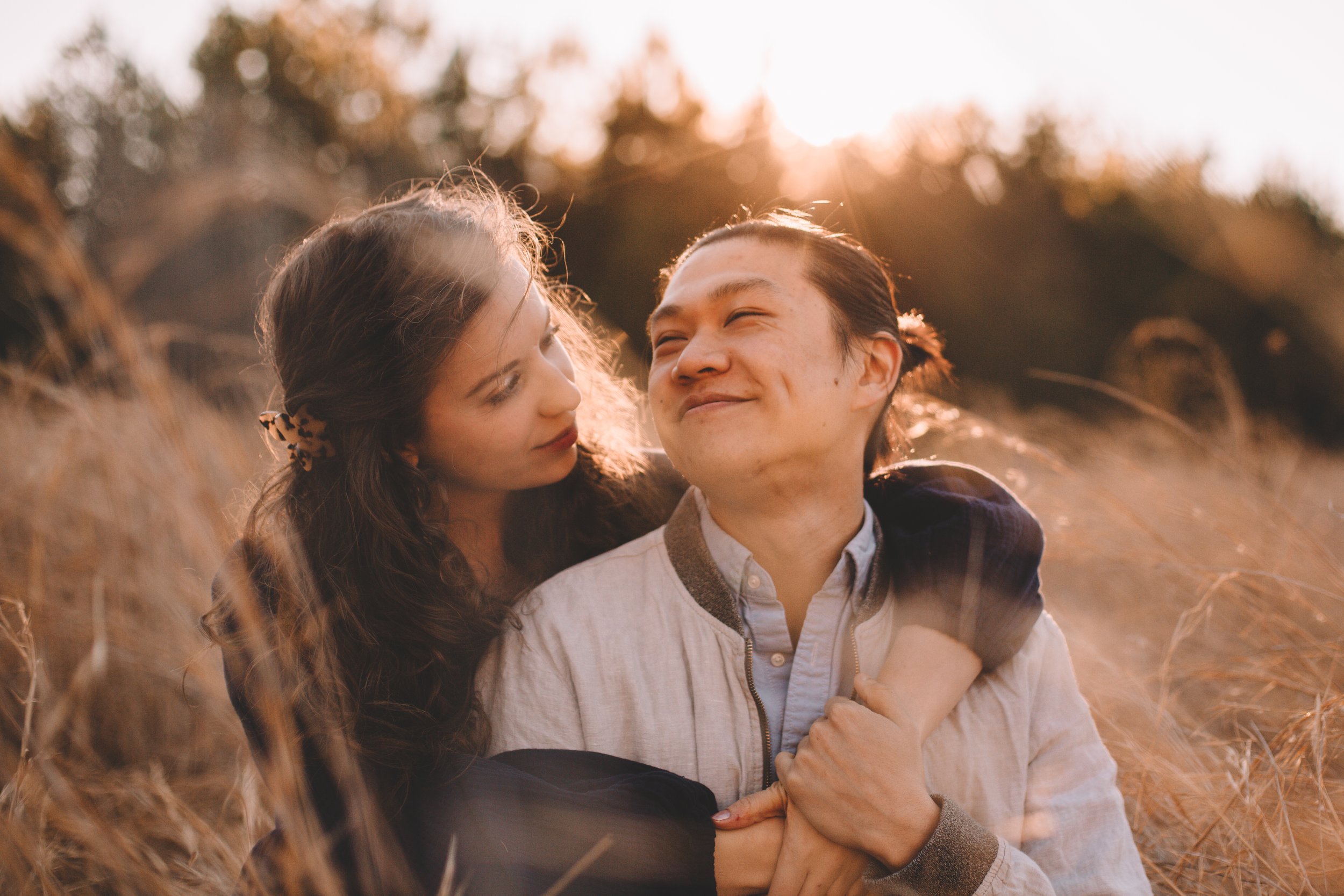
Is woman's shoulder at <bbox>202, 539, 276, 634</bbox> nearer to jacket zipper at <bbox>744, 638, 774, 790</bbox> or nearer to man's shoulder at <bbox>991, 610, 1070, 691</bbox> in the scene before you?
jacket zipper at <bbox>744, 638, 774, 790</bbox>

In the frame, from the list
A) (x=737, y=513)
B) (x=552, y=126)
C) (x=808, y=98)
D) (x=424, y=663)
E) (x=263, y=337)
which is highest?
(x=552, y=126)

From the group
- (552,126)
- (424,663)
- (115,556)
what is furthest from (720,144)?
(424,663)

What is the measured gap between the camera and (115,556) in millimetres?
3207

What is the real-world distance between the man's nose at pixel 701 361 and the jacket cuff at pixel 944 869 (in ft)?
3.51

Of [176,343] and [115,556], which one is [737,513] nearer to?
[115,556]

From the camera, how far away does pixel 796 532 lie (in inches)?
79.1

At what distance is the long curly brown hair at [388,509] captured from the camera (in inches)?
71.3

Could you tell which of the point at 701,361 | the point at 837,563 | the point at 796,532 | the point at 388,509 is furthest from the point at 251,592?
the point at 837,563

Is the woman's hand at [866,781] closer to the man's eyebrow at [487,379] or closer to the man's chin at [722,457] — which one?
the man's chin at [722,457]

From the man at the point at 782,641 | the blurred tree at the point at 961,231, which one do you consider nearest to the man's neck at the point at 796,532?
the man at the point at 782,641

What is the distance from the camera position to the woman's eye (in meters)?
2.17

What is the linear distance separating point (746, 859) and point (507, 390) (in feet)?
4.27

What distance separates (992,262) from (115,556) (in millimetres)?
9625

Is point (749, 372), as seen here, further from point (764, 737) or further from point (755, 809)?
point (755, 809)
